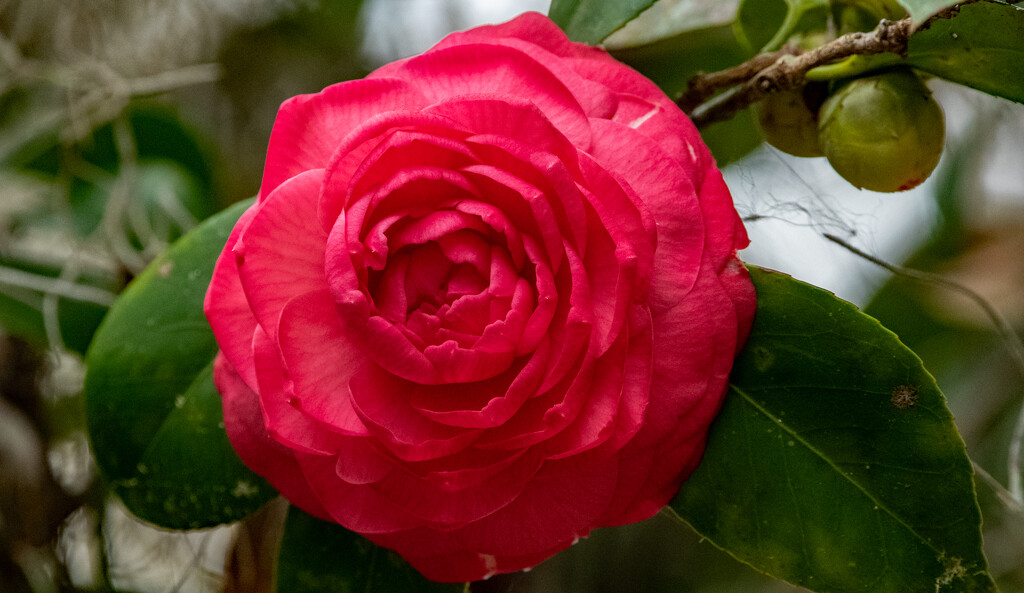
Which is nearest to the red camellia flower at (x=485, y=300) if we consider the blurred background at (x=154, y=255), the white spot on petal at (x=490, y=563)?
the white spot on petal at (x=490, y=563)

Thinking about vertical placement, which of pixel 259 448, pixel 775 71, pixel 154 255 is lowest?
pixel 154 255

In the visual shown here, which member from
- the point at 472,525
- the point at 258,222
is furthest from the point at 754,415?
the point at 258,222

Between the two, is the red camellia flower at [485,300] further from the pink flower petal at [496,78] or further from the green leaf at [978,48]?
the green leaf at [978,48]

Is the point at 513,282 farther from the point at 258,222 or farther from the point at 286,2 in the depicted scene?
the point at 286,2

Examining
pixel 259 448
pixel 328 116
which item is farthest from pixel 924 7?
pixel 259 448

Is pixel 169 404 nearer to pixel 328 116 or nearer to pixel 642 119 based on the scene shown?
pixel 328 116

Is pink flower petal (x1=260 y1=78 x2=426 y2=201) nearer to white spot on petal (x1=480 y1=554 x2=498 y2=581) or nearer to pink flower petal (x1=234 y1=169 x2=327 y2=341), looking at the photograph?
pink flower petal (x1=234 y1=169 x2=327 y2=341)
